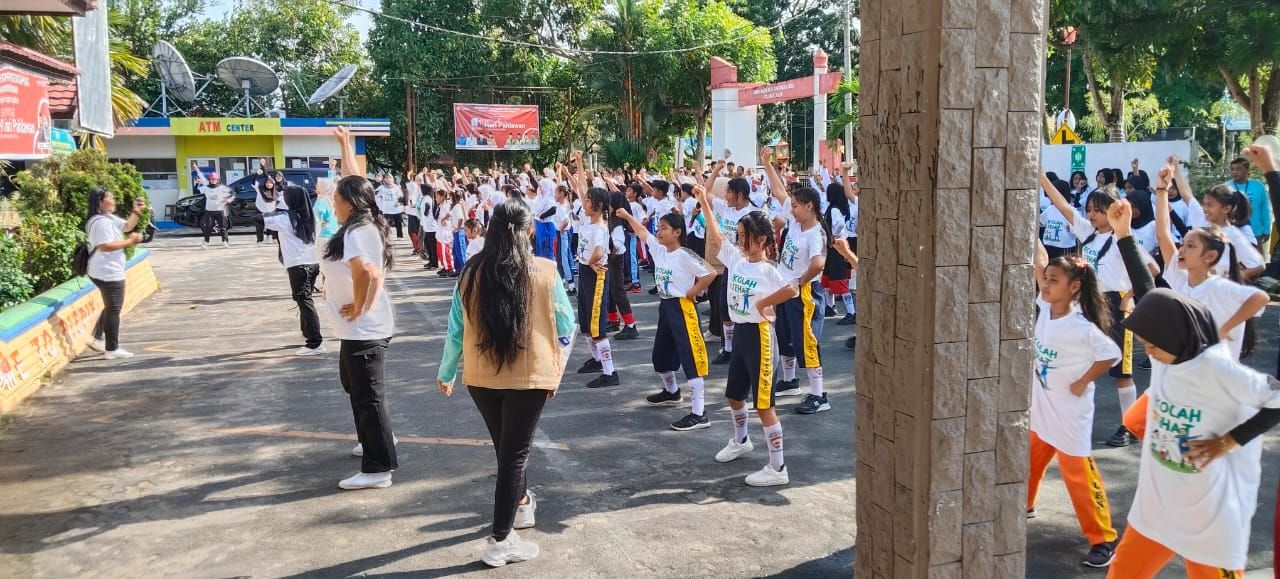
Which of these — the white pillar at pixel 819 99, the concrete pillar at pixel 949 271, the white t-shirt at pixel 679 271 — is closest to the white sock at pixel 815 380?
the white t-shirt at pixel 679 271

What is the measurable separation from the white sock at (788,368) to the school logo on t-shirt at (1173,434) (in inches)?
176

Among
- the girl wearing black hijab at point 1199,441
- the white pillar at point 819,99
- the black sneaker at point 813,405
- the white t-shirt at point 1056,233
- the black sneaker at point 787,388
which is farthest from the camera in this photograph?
the white pillar at point 819,99

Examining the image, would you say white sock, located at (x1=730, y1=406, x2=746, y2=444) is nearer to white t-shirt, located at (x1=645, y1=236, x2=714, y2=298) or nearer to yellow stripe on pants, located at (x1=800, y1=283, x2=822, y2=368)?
white t-shirt, located at (x1=645, y1=236, x2=714, y2=298)

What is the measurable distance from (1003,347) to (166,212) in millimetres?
31926

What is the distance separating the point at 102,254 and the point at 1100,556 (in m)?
8.91

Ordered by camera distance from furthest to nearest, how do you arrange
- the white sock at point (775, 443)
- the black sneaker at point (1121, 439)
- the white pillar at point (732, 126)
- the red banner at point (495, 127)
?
the red banner at point (495, 127), the white pillar at point (732, 126), the black sneaker at point (1121, 439), the white sock at point (775, 443)

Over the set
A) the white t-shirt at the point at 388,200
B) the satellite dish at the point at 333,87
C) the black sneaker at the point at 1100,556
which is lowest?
the black sneaker at the point at 1100,556

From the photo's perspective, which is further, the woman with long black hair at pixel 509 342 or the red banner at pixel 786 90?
the red banner at pixel 786 90

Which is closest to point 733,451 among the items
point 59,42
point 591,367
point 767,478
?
point 767,478

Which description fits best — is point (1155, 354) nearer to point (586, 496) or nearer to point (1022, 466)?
point (1022, 466)

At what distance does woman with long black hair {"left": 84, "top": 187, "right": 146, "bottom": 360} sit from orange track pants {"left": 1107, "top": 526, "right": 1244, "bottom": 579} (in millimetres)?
8884

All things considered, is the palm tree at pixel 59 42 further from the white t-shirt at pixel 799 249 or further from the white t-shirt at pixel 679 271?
the white t-shirt at pixel 799 249

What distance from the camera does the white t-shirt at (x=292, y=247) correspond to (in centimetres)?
951

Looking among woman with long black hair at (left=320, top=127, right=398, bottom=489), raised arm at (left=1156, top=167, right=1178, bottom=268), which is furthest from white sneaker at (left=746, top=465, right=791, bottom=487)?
raised arm at (left=1156, top=167, right=1178, bottom=268)
